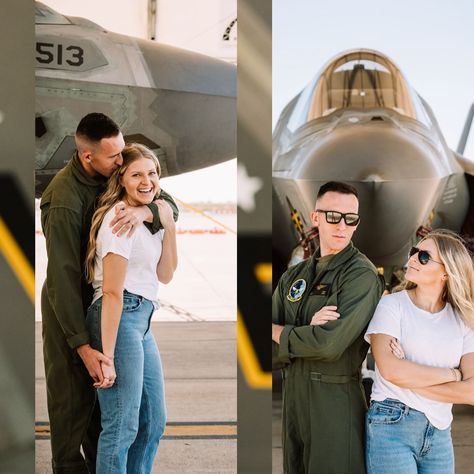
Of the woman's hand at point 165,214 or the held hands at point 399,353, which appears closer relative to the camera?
the held hands at point 399,353

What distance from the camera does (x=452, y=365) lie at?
100 inches

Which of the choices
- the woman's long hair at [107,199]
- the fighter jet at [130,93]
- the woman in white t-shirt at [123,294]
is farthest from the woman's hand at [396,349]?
the fighter jet at [130,93]

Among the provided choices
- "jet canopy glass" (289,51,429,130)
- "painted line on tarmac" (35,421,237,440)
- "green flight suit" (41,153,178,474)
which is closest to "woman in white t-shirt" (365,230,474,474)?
"green flight suit" (41,153,178,474)

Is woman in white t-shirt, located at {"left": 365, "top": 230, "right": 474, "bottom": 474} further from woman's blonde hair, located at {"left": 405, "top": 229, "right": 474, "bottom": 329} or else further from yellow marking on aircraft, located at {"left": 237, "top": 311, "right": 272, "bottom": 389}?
yellow marking on aircraft, located at {"left": 237, "top": 311, "right": 272, "bottom": 389}

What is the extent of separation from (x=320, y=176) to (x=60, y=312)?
1903mm

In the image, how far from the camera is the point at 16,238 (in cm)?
276

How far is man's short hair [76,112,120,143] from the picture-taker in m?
2.78

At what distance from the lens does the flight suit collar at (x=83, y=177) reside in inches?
108

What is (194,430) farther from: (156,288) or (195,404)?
(156,288)

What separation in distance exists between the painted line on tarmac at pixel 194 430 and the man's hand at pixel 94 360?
1400 mm

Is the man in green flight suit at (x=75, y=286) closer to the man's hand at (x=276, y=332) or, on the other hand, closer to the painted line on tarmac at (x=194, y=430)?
the man's hand at (x=276, y=332)

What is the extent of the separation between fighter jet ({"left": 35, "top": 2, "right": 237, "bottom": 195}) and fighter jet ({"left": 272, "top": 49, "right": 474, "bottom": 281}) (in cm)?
65

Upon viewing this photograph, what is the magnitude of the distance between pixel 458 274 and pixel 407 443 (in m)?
0.65

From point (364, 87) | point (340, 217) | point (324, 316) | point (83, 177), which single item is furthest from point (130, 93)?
point (364, 87)
